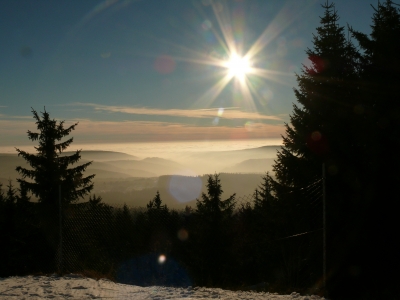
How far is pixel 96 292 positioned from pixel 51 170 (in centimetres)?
1512

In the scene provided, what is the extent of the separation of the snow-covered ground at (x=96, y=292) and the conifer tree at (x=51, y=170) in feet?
43.3

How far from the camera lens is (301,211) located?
13.3m

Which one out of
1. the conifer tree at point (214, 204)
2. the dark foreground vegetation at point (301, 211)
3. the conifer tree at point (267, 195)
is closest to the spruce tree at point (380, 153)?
the dark foreground vegetation at point (301, 211)

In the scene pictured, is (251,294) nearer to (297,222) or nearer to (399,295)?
(399,295)

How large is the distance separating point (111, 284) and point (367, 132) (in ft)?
26.1

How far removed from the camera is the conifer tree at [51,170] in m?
19.2

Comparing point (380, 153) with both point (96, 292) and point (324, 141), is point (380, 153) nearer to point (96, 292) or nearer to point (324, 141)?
point (324, 141)

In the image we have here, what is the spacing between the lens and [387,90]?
9734 millimetres

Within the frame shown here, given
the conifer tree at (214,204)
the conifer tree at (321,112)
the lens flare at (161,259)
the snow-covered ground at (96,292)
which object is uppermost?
the conifer tree at (321,112)

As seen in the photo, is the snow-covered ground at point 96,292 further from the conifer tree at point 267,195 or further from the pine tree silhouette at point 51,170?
the pine tree silhouette at point 51,170

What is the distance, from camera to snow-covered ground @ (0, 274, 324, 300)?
5.75 meters

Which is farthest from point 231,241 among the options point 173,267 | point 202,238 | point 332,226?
point 332,226

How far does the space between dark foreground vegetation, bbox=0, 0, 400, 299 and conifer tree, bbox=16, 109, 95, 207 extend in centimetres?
6

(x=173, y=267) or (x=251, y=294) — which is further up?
(x=251, y=294)
